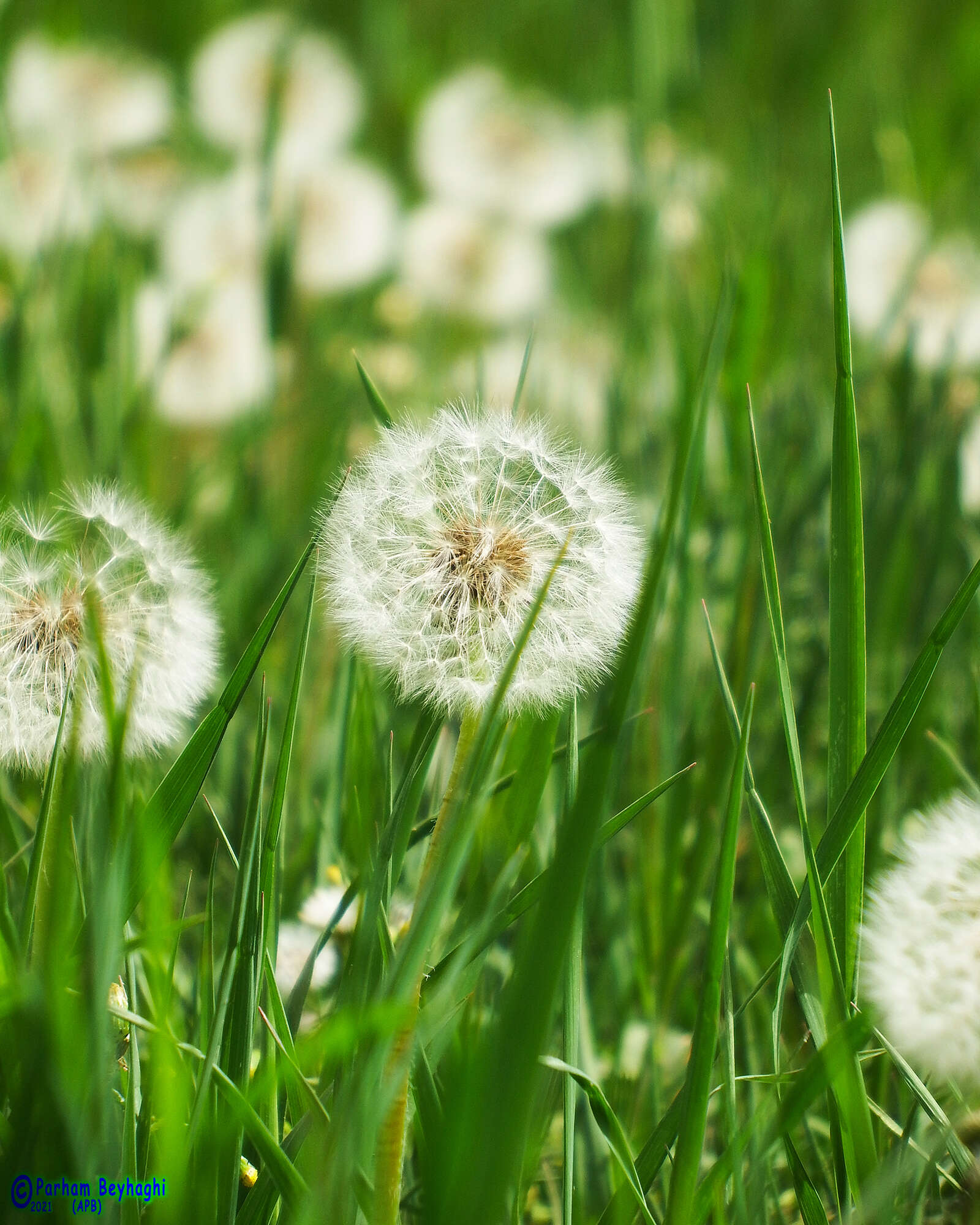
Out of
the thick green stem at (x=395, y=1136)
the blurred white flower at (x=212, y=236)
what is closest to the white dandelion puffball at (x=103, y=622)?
the thick green stem at (x=395, y=1136)

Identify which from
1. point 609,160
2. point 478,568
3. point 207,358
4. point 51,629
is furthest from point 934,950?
point 609,160

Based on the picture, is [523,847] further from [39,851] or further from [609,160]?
[609,160]

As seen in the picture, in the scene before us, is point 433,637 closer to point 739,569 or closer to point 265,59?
point 739,569

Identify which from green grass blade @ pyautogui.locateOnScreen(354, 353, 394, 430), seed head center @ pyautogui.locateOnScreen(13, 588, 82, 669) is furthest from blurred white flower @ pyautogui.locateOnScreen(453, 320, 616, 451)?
seed head center @ pyautogui.locateOnScreen(13, 588, 82, 669)

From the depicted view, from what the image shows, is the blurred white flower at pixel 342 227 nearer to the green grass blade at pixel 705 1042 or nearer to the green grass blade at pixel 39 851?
the green grass blade at pixel 39 851

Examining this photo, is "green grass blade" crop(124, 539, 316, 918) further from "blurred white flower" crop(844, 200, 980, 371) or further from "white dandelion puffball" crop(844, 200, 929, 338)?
"white dandelion puffball" crop(844, 200, 929, 338)

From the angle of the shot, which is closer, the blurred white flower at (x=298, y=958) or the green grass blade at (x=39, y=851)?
A: the green grass blade at (x=39, y=851)

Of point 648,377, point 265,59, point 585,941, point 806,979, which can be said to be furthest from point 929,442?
point 265,59
